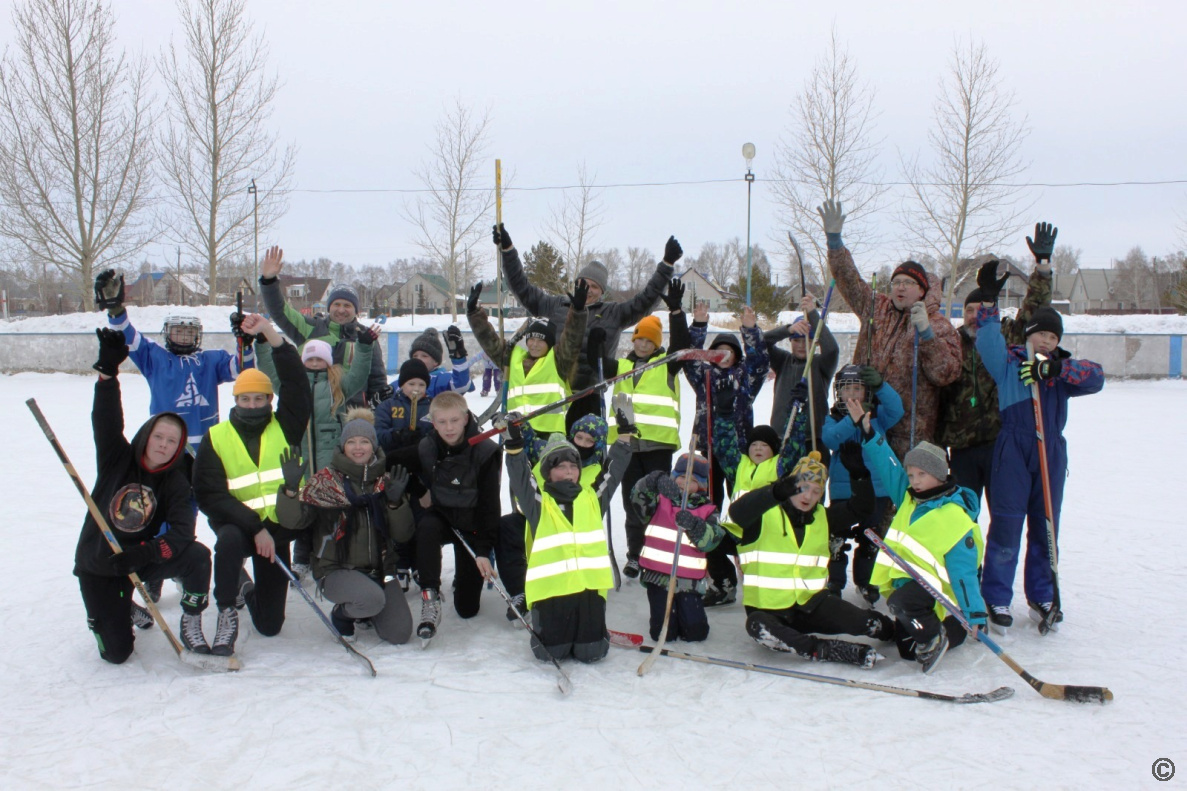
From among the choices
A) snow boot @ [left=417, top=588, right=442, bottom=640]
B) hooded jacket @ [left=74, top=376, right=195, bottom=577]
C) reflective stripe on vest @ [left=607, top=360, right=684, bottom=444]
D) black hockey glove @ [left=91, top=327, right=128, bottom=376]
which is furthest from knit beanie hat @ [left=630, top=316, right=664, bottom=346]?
black hockey glove @ [left=91, top=327, right=128, bottom=376]

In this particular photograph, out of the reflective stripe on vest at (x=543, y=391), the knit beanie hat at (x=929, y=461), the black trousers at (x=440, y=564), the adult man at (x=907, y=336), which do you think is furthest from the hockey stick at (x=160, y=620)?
the adult man at (x=907, y=336)

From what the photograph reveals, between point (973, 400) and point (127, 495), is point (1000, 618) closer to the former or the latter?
point (973, 400)

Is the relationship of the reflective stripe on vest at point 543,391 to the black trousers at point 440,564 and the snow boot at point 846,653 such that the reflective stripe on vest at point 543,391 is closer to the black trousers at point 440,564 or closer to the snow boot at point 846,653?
the black trousers at point 440,564

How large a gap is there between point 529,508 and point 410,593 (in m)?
1.28

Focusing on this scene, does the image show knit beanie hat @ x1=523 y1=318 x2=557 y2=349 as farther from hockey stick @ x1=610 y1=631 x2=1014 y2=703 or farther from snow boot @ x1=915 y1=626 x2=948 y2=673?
snow boot @ x1=915 y1=626 x2=948 y2=673

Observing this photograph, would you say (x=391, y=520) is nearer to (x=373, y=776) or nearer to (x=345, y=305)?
(x=373, y=776)

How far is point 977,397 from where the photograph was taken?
4.30 metres

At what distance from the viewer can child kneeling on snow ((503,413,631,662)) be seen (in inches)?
146

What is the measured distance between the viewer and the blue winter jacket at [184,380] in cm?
461

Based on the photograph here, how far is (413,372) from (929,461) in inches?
117

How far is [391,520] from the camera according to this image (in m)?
4.14

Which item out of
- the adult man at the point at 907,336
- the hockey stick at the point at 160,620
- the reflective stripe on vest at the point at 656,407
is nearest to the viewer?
the hockey stick at the point at 160,620

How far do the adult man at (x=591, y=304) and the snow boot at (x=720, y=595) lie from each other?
1.28m

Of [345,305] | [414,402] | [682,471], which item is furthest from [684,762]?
[345,305]
